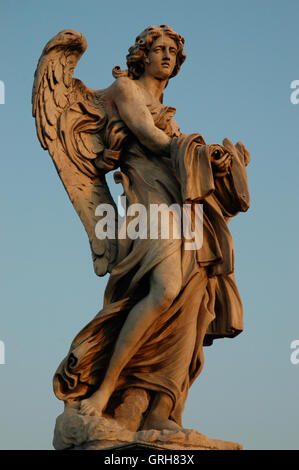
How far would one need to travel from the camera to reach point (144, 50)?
9688mm

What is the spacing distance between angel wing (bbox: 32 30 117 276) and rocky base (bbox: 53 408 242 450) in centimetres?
168

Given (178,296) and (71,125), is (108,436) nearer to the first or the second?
(178,296)

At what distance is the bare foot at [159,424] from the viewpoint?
28.2ft

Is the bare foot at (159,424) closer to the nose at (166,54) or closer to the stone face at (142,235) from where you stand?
the stone face at (142,235)

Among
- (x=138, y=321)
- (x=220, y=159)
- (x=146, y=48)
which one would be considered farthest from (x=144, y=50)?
(x=138, y=321)

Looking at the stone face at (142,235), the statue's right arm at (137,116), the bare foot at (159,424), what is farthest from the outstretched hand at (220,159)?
the bare foot at (159,424)

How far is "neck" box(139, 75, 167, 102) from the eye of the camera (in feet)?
31.8

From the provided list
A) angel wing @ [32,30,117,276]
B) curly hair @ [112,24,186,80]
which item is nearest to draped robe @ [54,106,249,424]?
angel wing @ [32,30,117,276]

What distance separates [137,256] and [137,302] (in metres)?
0.41

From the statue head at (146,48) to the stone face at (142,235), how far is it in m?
0.01

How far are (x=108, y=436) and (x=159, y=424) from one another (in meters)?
0.69
